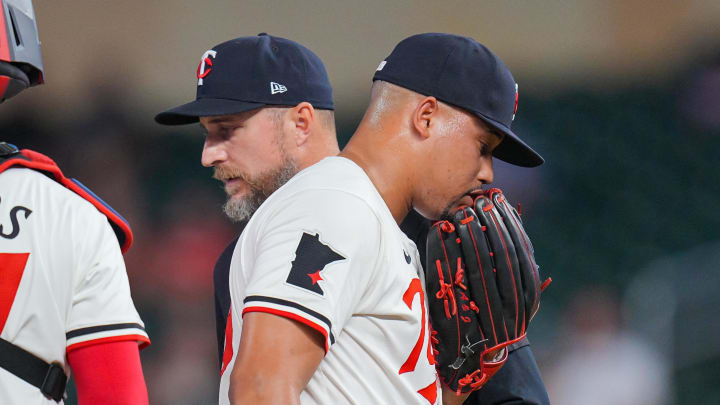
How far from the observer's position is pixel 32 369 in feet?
4.64

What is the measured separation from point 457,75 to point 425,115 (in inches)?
3.4

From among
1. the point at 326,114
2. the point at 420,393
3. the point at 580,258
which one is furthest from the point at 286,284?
the point at 580,258

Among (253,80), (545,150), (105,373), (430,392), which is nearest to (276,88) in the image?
(253,80)

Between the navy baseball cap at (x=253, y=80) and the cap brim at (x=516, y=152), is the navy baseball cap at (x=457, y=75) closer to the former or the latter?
the cap brim at (x=516, y=152)

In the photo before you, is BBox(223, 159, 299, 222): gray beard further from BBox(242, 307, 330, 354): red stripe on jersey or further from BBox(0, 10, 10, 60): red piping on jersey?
BBox(242, 307, 330, 354): red stripe on jersey

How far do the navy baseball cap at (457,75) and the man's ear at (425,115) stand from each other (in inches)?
0.6

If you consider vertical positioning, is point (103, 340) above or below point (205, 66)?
below

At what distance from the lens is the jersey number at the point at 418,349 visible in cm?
132

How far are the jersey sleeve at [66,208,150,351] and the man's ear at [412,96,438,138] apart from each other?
566 mm

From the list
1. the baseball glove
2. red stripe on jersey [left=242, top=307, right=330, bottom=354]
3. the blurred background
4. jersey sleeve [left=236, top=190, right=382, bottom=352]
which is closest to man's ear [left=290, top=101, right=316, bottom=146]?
the baseball glove

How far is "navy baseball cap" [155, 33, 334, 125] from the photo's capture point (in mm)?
2207

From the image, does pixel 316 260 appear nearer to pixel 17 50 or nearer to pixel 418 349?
pixel 418 349

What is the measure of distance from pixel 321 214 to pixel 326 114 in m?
1.15

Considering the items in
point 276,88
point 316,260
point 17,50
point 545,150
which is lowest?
point 545,150
